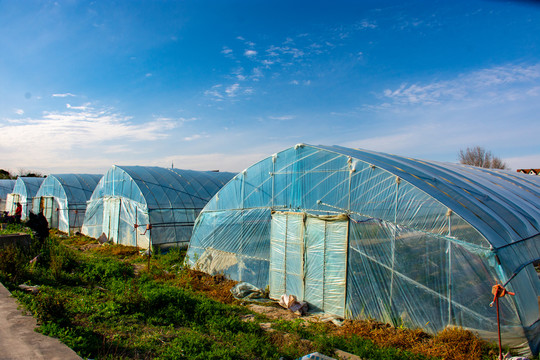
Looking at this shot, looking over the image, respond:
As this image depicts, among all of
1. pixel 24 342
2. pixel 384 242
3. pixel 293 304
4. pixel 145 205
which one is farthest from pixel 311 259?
pixel 145 205

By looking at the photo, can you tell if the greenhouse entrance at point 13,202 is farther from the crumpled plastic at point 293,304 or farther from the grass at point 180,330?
the crumpled plastic at point 293,304

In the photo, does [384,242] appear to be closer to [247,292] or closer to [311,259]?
[311,259]

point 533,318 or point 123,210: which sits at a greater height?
point 123,210

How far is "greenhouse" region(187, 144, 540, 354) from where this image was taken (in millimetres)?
7035

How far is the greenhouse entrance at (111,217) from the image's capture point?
19.7 metres

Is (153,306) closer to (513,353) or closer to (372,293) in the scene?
(372,293)

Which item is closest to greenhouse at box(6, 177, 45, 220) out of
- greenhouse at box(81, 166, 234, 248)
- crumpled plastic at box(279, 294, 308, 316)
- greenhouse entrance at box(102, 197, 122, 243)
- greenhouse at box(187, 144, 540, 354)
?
greenhouse at box(81, 166, 234, 248)

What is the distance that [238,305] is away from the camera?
9.73 m

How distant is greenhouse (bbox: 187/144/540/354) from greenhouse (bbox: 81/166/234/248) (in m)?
6.53

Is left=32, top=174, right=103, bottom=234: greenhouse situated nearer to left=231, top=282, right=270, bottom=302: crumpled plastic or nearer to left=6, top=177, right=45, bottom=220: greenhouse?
left=6, top=177, right=45, bottom=220: greenhouse

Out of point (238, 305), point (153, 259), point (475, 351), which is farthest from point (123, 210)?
point (475, 351)

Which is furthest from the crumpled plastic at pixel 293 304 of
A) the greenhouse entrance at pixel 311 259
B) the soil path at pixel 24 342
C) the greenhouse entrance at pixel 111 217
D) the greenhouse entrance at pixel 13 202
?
the greenhouse entrance at pixel 13 202

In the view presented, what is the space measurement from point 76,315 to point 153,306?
5.39 feet

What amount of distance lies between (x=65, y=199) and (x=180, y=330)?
69.9 feet
